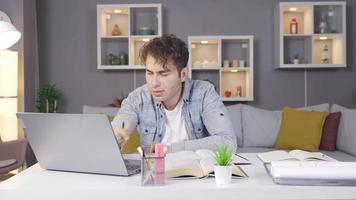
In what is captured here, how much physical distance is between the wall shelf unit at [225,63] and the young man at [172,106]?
260 cm

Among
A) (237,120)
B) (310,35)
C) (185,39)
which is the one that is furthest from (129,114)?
(310,35)

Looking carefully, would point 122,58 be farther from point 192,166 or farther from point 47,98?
point 192,166

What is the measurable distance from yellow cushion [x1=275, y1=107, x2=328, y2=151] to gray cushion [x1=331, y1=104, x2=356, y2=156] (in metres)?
0.16

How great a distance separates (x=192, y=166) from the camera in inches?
46.9

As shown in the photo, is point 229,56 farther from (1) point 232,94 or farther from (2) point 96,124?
(2) point 96,124

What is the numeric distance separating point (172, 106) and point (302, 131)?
83.8 inches

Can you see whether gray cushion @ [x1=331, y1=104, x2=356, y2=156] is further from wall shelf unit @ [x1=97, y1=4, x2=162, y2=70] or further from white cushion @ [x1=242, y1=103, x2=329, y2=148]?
wall shelf unit @ [x1=97, y1=4, x2=162, y2=70]

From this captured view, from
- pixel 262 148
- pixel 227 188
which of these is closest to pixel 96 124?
pixel 227 188

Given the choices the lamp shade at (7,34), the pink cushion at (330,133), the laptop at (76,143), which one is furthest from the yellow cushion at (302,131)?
the laptop at (76,143)

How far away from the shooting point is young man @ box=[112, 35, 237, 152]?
1.74 m

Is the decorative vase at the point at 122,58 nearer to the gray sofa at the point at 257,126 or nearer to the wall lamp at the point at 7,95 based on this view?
the gray sofa at the point at 257,126

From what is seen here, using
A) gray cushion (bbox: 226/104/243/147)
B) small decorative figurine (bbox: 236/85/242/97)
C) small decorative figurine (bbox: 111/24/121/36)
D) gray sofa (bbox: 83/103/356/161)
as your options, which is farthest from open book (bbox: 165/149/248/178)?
small decorative figurine (bbox: 111/24/121/36)

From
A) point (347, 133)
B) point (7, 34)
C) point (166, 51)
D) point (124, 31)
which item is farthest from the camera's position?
point (124, 31)

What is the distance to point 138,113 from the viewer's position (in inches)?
77.8
